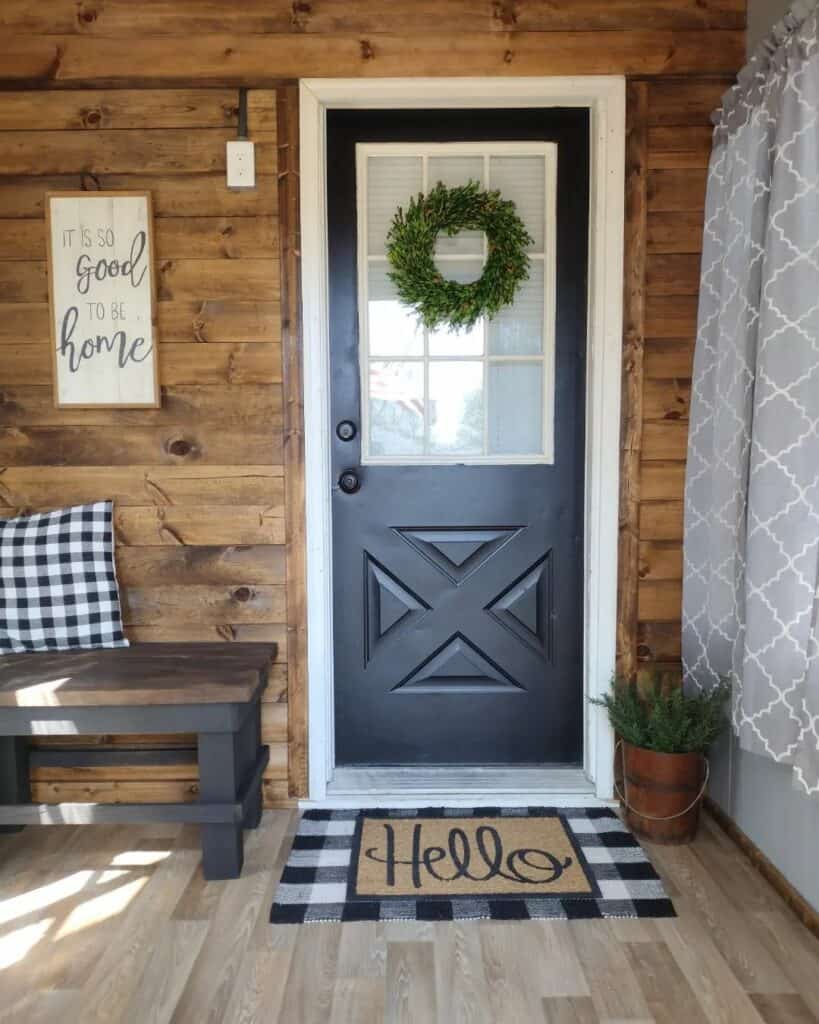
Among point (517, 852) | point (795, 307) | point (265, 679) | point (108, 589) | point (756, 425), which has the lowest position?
point (517, 852)

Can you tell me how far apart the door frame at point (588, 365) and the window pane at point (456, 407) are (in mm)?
337

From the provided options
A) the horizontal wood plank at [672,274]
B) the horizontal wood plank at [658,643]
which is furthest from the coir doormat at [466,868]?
the horizontal wood plank at [672,274]

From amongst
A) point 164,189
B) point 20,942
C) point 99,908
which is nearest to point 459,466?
point 164,189

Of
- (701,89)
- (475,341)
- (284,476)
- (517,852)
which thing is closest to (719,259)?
(701,89)

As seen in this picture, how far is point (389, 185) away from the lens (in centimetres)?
251

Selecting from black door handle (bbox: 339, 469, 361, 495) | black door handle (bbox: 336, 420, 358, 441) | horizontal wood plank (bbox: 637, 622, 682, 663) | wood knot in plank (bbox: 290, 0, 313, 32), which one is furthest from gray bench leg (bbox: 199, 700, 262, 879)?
wood knot in plank (bbox: 290, 0, 313, 32)

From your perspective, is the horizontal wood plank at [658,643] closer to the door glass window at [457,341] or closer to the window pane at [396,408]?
the door glass window at [457,341]

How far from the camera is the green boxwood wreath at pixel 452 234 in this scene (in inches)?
96.6

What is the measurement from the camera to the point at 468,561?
2.62 m

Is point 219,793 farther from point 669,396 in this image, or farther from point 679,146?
point 679,146

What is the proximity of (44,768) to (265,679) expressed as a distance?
0.80m

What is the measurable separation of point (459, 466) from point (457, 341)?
0.39 m

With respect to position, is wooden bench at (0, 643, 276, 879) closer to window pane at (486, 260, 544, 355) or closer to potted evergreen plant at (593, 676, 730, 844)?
potted evergreen plant at (593, 676, 730, 844)

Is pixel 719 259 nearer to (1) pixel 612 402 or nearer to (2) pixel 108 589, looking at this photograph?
(1) pixel 612 402
